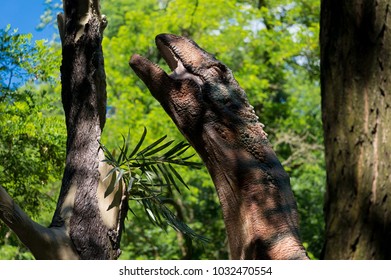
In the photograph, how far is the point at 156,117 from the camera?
18.8m

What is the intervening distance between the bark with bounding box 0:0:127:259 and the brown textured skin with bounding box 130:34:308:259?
2.06 m

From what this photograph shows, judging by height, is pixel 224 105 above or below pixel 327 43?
below

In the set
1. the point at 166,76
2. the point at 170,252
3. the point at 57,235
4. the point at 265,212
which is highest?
the point at 166,76

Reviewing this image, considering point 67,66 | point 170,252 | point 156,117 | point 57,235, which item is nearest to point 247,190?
point 57,235

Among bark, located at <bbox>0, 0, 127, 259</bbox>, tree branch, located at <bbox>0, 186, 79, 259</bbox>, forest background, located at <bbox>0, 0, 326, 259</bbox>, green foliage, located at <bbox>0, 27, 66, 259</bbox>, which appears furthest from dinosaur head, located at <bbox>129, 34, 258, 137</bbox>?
forest background, located at <bbox>0, 0, 326, 259</bbox>

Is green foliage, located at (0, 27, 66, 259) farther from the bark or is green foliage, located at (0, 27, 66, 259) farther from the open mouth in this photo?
the open mouth

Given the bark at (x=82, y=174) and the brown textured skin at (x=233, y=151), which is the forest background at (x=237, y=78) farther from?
the brown textured skin at (x=233, y=151)

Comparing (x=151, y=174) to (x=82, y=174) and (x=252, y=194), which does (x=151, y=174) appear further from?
(x=252, y=194)

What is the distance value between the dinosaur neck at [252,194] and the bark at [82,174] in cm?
227

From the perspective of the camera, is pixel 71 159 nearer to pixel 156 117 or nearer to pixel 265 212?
pixel 265 212

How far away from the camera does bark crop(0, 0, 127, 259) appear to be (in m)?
5.47

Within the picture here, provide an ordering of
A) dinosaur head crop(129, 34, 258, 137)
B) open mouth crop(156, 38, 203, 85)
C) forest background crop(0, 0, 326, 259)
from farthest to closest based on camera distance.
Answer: forest background crop(0, 0, 326, 259) → open mouth crop(156, 38, 203, 85) → dinosaur head crop(129, 34, 258, 137)

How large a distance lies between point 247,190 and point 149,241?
61.1 feet

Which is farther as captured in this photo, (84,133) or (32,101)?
(32,101)
